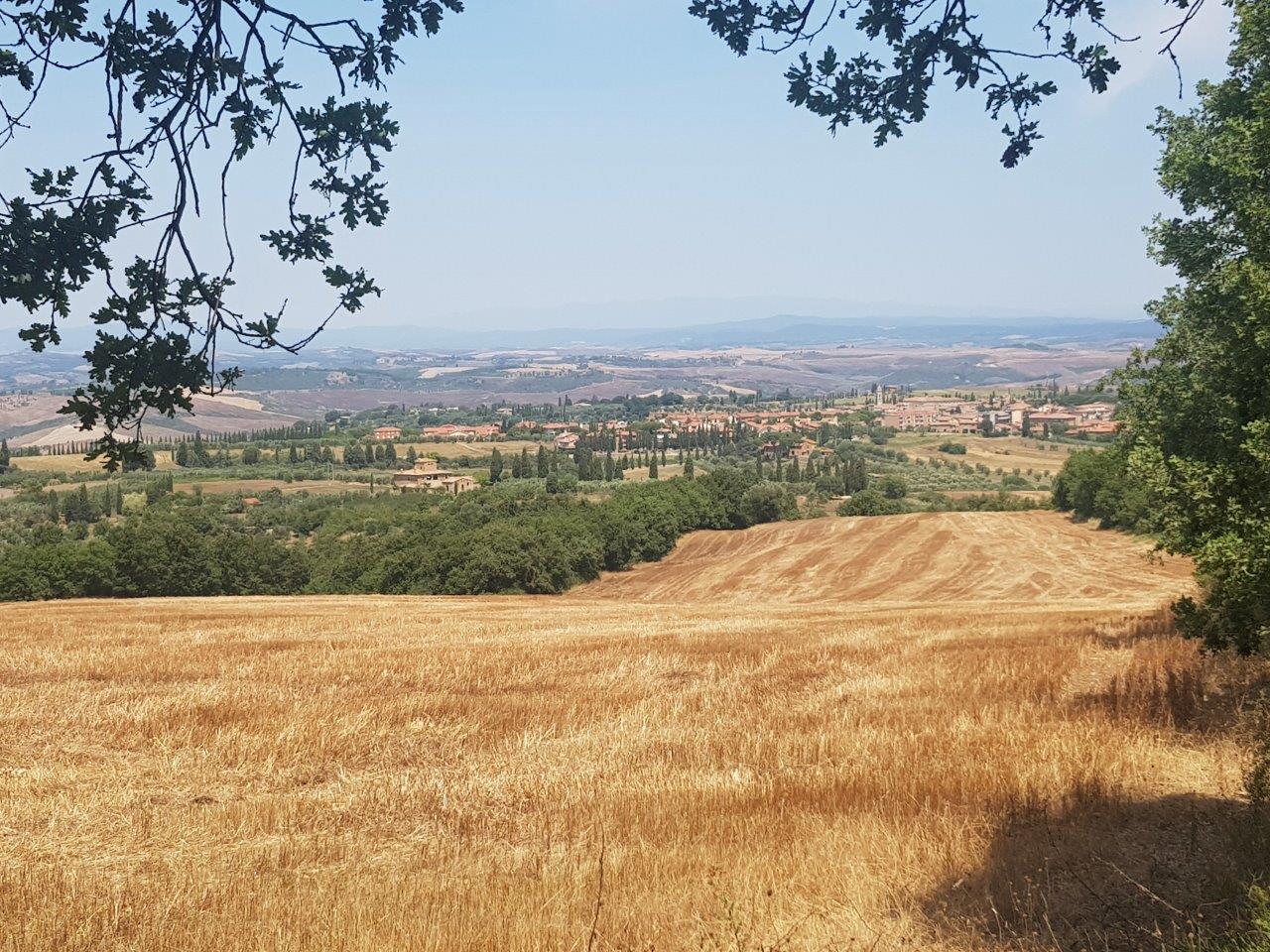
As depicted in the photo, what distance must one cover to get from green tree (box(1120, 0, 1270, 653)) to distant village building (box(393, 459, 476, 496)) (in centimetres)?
14452

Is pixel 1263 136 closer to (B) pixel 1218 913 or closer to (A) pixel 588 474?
(B) pixel 1218 913

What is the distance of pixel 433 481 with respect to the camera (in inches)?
6816

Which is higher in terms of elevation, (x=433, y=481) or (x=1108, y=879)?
(x=1108, y=879)

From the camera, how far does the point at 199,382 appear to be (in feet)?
16.9

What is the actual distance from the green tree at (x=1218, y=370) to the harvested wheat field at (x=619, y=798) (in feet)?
6.08

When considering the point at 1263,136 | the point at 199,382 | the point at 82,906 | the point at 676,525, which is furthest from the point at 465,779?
the point at 676,525

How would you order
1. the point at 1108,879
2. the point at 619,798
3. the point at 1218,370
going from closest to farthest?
the point at 1108,879, the point at 619,798, the point at 1218,370

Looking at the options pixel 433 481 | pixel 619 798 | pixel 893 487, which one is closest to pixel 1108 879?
pixel 619 798

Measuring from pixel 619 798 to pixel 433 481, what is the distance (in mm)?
168124

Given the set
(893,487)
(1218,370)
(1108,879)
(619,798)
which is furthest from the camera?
(893,487)

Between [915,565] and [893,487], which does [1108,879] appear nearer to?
[915,565]

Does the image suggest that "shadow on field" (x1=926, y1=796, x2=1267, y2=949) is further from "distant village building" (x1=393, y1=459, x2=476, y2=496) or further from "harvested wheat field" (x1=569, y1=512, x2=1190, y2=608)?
"distant village building" (x1=393, y1=459, x2=476, y2=496)

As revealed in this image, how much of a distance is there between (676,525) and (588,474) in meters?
66.5

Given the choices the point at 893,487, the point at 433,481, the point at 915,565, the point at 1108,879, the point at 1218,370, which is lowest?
the point at 433,481
